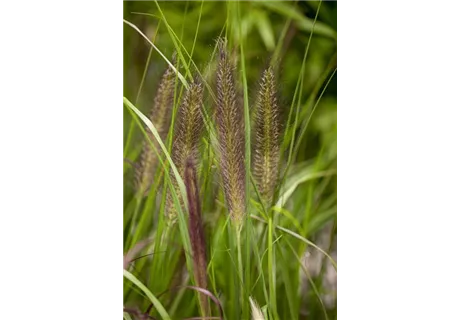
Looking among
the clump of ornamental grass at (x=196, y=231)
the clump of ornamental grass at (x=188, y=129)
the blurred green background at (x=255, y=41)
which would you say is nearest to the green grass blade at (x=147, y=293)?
the clump of ornamental grass at (x=196, y=231)

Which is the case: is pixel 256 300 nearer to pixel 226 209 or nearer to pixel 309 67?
pixel 226 209

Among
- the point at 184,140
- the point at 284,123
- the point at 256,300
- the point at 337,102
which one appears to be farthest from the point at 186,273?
the point at 337,102

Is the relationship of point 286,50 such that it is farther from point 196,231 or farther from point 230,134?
point 196,231

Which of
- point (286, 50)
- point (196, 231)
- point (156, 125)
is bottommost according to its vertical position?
point (196, 231)

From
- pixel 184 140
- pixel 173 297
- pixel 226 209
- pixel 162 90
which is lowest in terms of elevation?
pixel 173 297

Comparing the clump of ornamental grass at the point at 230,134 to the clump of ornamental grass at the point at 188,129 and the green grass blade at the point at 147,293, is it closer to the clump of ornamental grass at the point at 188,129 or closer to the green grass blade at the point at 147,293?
the clump of ornamental grass at the point at 188,129

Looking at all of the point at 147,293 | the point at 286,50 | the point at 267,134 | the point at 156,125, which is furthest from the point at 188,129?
the point at 147,293
